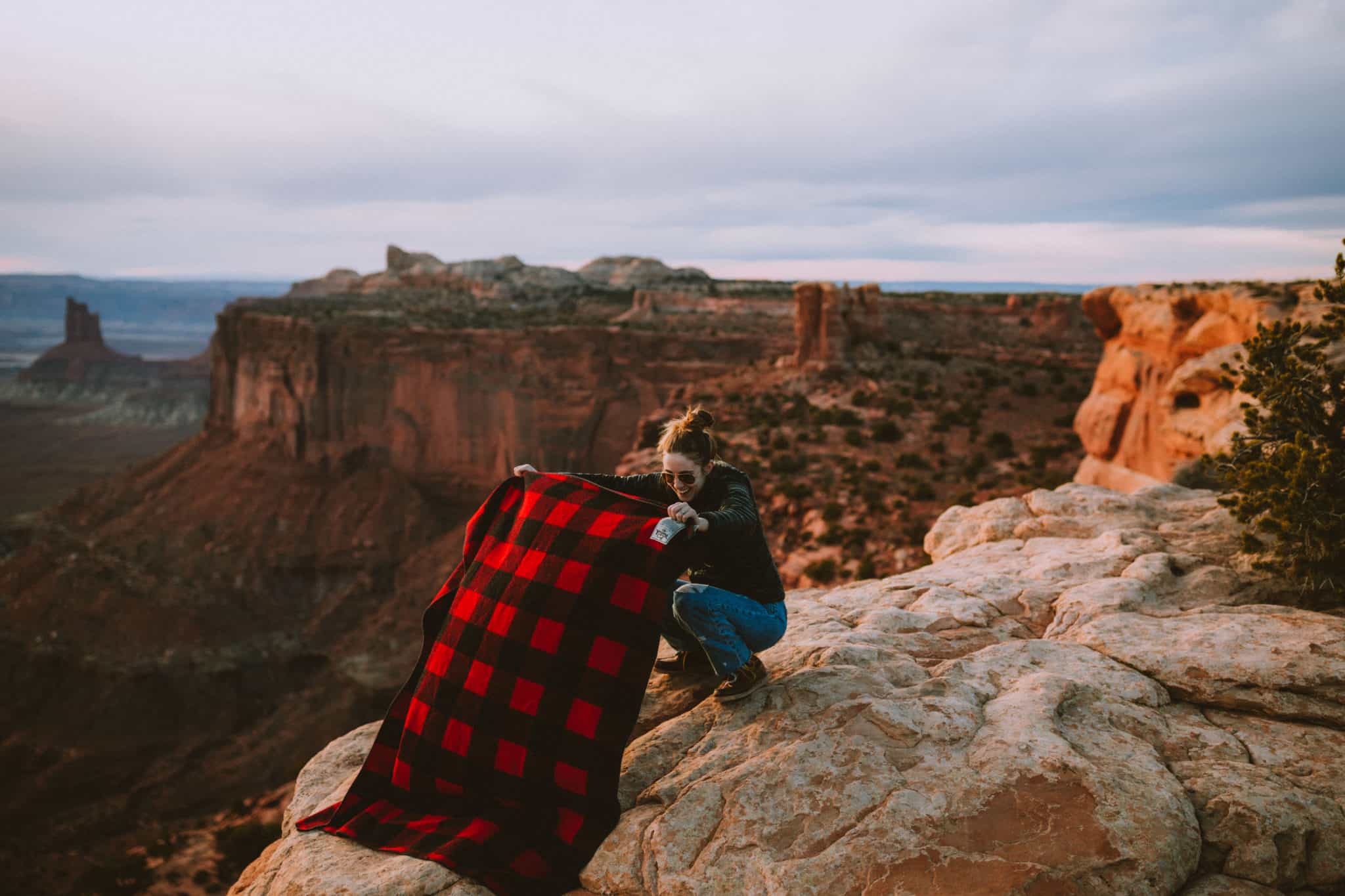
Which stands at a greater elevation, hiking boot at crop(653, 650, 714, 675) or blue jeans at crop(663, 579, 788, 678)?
blue jeans at crop(663, 579, 788, 678)

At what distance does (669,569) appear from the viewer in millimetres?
3932

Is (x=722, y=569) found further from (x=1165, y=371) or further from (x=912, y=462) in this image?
(x=912, y=462)

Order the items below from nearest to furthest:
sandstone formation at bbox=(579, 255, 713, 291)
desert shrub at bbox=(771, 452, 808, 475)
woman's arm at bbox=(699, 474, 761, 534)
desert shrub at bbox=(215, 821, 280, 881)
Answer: woman's arm at bbox=(699, 474, 761, 534) < desert shrub at bbox=(215, 821, 280, 881) < desert shrub at bbox=(771, 452, 808, 475) < sandstone formation at bbox=(579, 255, 713, 291)

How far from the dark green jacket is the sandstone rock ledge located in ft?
2.09

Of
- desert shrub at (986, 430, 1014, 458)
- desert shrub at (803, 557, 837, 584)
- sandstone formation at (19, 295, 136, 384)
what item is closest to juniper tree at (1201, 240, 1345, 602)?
desert shrub at (803, 557, 837, 584)

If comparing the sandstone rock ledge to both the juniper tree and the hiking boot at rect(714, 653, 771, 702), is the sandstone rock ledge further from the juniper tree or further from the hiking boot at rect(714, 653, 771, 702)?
the juniper tree

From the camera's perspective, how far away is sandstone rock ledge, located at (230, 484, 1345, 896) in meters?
3.12

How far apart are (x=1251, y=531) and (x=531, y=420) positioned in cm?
3052

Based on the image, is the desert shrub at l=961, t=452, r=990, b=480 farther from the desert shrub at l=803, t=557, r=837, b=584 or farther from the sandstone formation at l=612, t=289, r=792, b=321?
the sandstone formation at l=612, t=289, r=792, b=321

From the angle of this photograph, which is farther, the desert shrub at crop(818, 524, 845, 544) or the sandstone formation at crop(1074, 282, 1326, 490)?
the desert shrub at crop(818, 524, 845, 544)

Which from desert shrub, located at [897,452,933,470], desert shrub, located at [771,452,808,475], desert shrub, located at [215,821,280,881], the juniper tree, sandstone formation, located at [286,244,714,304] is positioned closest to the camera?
the juniper tree

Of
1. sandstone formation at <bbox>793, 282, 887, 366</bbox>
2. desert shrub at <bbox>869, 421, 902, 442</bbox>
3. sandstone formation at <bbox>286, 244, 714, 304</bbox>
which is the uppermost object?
sandstone formation at <bbox>286, 244, 714, 304</bbox>

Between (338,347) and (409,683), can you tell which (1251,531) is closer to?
(409,683)

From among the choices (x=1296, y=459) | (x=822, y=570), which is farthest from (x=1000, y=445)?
(x=1296, y=459)
